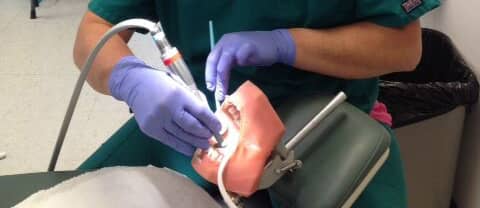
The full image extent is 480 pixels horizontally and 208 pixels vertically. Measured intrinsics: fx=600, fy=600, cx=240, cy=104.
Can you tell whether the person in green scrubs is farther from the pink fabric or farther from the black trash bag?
the black trash bag

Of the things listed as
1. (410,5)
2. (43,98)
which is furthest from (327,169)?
(43,98)

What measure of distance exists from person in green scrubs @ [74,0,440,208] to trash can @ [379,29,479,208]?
418 mm

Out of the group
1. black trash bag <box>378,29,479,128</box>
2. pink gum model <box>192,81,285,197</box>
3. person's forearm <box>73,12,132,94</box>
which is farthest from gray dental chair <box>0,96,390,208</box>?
black trash bag <box>378,29,479,128</box>

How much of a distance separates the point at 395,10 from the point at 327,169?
0.31 m

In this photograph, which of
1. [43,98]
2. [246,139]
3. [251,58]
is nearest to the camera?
[246,139]

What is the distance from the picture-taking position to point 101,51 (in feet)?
3.75

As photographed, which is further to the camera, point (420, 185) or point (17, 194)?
point (420, 185)

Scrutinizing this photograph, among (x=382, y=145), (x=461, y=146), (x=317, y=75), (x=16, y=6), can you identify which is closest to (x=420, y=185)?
(x=461, y=146)

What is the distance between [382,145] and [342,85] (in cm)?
24

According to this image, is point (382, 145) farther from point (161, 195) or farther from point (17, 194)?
point (17, 194)

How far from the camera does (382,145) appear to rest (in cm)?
92

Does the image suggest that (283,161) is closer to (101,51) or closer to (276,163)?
(276,163)

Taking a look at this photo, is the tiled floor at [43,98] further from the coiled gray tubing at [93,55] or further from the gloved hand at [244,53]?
the gloved hand at [244,53]

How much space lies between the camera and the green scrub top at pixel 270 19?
1.04m
